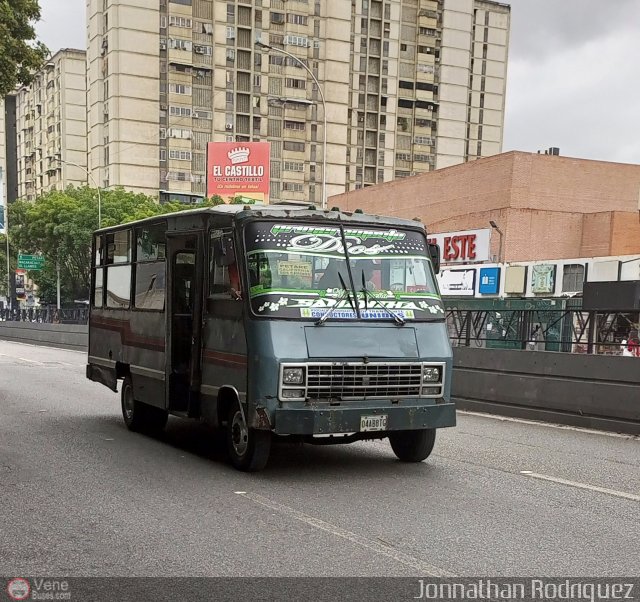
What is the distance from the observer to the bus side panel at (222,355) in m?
7.51

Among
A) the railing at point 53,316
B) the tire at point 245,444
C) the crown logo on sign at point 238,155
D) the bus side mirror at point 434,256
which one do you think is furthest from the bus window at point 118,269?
the crown logo on sign at point 238,155

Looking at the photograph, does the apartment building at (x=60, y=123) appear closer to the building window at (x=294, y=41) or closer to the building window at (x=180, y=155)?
the building window at (x=180, y=155)

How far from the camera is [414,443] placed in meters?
8.28

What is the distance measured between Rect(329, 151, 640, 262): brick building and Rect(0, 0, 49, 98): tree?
81.1ft

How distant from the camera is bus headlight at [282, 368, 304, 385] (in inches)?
279

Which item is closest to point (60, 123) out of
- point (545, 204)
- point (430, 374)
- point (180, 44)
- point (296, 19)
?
point (180, 44)

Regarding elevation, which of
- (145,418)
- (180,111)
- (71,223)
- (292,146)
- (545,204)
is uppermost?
(180,111)

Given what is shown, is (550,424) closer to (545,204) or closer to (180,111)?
(545,204)

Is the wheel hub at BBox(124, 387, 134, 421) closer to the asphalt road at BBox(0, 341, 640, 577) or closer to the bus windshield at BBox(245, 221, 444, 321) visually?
the asphalt road at BBox(0, 341, 640, 577)

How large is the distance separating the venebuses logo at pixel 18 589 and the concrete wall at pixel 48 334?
1178 inches

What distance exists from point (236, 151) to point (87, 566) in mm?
64262

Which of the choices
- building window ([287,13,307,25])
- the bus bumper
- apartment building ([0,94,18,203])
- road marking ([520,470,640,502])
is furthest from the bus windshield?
apartment building ([0,94,18,203])

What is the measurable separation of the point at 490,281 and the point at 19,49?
21843 mm

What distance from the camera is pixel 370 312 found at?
25.1 ft
